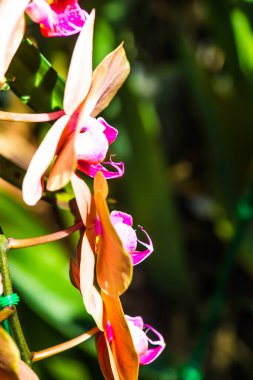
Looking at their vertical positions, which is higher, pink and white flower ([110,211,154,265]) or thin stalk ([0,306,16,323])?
pink and white flower ([110,211,154,265])

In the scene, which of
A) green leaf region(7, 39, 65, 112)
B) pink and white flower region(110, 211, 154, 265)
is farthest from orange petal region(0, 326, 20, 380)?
green leaf region(7, 39, 65, 112)

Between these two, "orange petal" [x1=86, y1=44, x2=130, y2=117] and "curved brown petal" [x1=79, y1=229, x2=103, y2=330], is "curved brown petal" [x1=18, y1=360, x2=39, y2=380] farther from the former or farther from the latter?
"orange petal" [x1=86, y1=44, x2=130, y2=117]

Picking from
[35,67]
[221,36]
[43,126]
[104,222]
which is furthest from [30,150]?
[104,222]

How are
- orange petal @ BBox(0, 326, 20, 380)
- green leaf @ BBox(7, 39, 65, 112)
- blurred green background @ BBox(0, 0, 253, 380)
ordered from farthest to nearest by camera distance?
blurred green background @ BBox(0, 0, 253, 380), green leaf @ BBox(7, 39, 65, 112), orange petal @ BBox(0, 326, 20, 380)

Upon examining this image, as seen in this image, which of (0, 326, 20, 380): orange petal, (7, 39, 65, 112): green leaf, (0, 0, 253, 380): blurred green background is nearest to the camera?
(0, 326, 20, 380): orange petal

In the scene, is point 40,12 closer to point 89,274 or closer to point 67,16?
point 67,16

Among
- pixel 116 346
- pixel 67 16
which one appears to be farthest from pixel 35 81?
pixel 116 346
